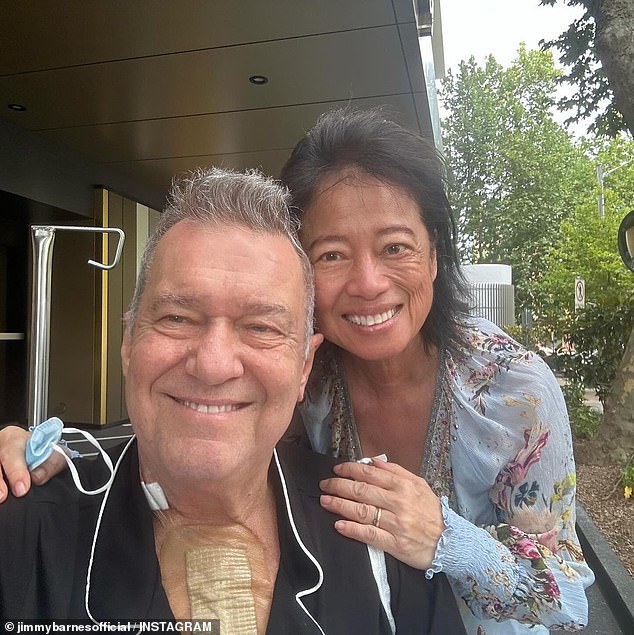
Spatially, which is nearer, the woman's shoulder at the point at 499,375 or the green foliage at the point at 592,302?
the woman's shoulder at the point at 499,375

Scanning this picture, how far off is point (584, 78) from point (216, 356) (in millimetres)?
8003

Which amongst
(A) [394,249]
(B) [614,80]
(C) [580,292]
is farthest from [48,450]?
(C) [580,292]

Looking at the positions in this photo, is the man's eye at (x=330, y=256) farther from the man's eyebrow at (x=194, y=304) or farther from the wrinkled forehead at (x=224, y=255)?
the man's eyebrow at (x=194, y=304)

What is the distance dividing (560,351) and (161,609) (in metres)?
8.94

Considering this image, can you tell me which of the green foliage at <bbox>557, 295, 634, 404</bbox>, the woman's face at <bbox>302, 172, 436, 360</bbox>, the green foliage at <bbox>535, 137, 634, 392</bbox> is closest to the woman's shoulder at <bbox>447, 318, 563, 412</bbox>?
the woman's face at <bbox>302, 172, 436, 360</bbox>

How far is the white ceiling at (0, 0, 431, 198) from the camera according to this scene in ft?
14.0

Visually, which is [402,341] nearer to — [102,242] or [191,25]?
[191,25]

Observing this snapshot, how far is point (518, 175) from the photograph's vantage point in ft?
74.9

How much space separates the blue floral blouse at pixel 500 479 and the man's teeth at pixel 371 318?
0.96 feet

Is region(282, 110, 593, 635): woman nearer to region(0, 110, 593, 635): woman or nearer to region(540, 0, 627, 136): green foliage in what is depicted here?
region(0, 110, 593, 635): woman

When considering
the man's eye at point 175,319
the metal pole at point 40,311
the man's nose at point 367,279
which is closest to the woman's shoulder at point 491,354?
the man's nose at point 367,279

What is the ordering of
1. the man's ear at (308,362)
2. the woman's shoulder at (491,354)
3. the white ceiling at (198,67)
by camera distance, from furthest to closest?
the white ceiling at (198,67)
the woman's shoulder at (491,354)
the man's ear at (308,362)

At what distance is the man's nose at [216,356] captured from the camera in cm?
121

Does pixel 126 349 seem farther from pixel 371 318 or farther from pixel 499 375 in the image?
pixel 499 375
